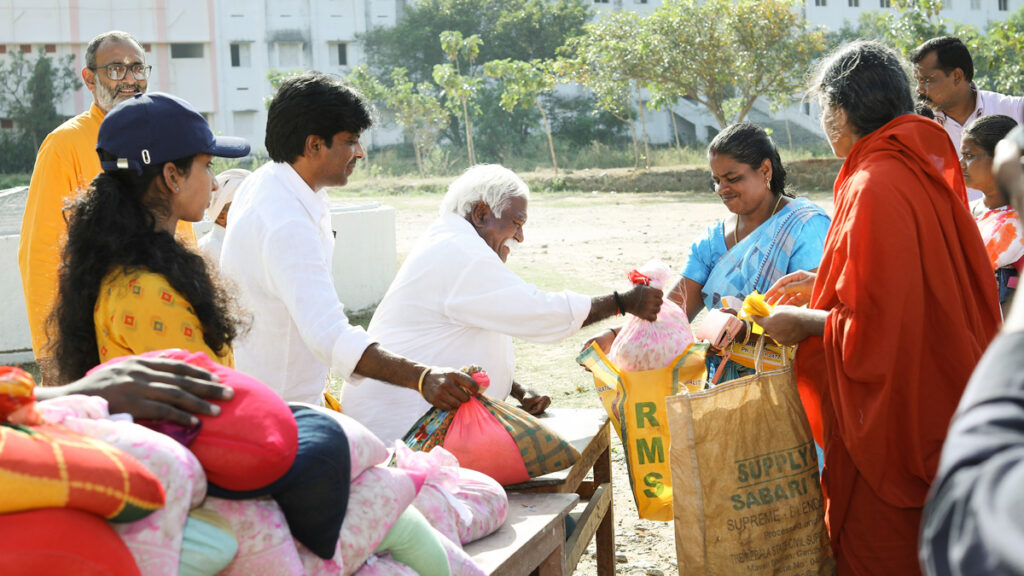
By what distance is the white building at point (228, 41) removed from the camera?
133 feet

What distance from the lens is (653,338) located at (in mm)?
3666

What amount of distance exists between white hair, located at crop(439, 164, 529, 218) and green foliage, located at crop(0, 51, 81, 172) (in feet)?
134

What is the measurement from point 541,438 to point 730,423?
25.1 inches

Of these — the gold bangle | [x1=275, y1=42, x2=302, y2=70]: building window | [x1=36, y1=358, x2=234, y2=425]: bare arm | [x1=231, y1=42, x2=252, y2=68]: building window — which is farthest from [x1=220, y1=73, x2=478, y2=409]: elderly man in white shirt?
[x1=275, y1=42, x2=302, y2=70]: building window

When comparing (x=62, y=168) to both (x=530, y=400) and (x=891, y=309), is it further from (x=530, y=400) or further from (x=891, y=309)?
(x=891, y=309)

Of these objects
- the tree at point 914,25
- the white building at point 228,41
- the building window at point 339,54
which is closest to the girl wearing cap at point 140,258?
the tree at point 914,25

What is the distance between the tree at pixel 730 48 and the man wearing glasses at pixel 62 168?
2614 centimetres

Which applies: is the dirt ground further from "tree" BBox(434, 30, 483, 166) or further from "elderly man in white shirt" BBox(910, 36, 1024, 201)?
"tree" BBox(434, 30, 483, 166)

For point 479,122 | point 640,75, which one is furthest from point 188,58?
point 640,75

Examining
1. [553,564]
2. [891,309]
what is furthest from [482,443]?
[891,309]

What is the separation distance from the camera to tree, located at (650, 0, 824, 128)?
28781 mm

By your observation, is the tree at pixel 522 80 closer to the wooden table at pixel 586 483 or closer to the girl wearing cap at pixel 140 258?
the wooden table at pixel 586 483

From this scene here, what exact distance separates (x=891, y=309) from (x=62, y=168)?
3.47m

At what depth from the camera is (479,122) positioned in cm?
4450
